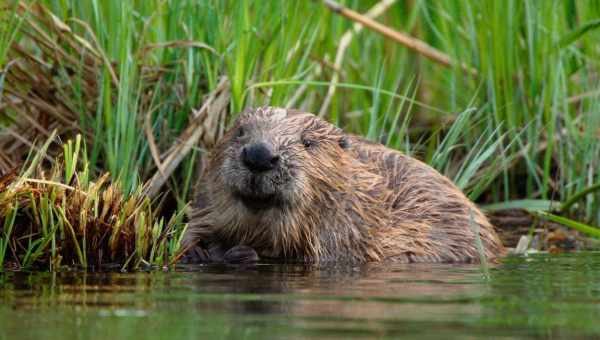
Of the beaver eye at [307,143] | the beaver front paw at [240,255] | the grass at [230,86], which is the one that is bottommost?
the beaver front paw at [240,255]

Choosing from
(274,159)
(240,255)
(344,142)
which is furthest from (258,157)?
(344,142)

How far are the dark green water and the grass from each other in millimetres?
472

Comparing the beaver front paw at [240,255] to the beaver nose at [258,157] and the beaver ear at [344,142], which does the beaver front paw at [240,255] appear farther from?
the beaver ear at [344,142]

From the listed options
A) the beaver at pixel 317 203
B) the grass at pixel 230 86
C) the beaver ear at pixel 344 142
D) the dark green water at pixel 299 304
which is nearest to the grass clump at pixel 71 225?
the grass at pixel 230 86

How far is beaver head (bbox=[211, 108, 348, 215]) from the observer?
4.55 m

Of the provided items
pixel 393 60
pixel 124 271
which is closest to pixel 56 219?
pixel 124 271

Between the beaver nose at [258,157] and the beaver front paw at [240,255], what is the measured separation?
0.36 meters

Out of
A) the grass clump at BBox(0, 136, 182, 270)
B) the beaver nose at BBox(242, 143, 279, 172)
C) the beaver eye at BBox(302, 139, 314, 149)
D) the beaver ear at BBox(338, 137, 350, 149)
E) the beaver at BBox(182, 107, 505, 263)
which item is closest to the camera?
the grass clump at BBox(0, 136, 182, 270)

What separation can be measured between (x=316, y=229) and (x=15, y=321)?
7.50 ft

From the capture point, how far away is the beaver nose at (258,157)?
176 inches

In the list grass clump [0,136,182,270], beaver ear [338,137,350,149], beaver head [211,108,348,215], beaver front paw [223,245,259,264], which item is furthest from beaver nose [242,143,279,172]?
beaver ear [338,137,350,149]

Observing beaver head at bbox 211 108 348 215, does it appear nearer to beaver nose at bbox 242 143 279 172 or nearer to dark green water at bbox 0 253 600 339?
beaver nose at bbox 242 143 279 172

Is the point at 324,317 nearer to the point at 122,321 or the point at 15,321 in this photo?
the point at 122,321

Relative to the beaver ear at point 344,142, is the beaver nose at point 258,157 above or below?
below
